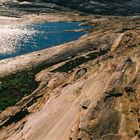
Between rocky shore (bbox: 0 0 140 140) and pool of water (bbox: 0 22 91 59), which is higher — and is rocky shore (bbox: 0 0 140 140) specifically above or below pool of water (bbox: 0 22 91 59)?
above

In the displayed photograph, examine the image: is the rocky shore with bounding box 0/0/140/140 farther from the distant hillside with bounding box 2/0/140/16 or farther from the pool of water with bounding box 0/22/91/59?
the distant hillside with bounding box 2/0/140/16

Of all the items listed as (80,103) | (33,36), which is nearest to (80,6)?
(33,36)

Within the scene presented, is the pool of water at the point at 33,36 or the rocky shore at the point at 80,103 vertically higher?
the rocky shore at the point at 80,103

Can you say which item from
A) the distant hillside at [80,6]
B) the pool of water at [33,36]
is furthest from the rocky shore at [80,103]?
the distant hillside at [80,6]

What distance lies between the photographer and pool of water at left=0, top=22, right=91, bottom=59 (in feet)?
304

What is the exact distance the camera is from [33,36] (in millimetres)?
108375

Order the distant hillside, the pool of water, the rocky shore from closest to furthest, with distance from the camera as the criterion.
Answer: the rocky shore
the pool of water
the distant hillside

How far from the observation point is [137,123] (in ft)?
102

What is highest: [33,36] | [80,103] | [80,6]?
[80,103]

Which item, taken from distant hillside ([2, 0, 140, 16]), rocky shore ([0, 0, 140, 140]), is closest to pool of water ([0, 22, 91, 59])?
rocky shore ([0, 0, 140, 140])

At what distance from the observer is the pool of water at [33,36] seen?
92.8 metres

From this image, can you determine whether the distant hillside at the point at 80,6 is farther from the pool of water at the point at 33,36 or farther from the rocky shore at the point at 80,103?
the rocky shore at the point at 80,103

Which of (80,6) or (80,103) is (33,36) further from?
(80,103)

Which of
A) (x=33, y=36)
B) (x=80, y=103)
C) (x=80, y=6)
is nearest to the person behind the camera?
(x=80, y=103)
